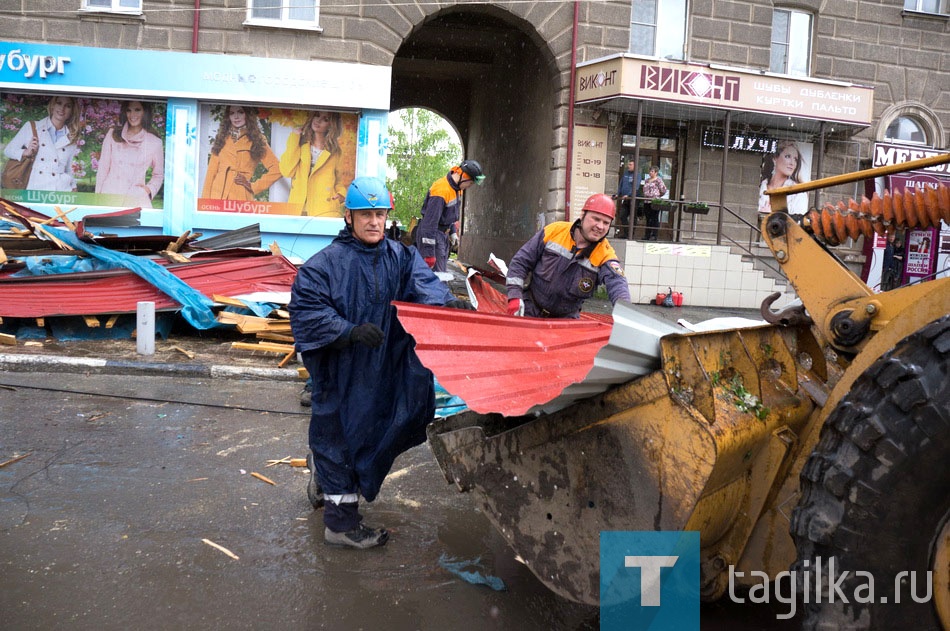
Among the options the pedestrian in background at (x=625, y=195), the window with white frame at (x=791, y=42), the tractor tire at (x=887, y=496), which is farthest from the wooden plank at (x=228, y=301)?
the window with white frame at (x=791, y=42)

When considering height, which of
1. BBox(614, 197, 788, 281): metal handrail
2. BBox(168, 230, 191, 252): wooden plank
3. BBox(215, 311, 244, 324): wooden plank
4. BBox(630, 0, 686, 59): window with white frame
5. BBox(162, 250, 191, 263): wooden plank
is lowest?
BBox(215, 311, 244, 324): wooden plank

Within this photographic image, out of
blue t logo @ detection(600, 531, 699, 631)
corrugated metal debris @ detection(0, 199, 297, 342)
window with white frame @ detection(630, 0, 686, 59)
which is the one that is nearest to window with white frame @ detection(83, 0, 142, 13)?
corrugated metal debris @ detection(0, 199, 297, 342)

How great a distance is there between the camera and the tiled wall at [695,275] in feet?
53.3

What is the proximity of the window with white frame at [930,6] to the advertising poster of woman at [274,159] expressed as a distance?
12780mm

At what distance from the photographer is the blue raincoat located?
12.8 ft

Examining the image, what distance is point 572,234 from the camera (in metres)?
5.90

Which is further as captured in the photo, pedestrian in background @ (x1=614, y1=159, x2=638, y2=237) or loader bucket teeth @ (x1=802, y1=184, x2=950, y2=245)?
pedestrian in background @ (x1=614, y1=159, x2=638, y2=237)

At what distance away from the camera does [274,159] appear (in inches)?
619

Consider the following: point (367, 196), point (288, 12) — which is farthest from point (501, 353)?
point (288, 12)

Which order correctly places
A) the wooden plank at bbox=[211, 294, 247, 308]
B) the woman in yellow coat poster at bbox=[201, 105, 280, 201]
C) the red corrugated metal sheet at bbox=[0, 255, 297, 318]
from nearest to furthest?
1. the red corrugated metal sheet at bbox=[0, 255, 297, 318]
2. the wooden plank at bbox=[211, 294, 247, 308]
3. the woman in yellow coat poster at bbox=[201, 105, 280, 201]

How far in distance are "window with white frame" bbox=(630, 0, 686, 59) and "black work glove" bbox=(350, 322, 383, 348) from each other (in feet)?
48.8

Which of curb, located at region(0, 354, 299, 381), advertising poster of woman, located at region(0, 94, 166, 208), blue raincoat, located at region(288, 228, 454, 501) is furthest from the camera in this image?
advertising poster of woman, located at region(0, 94, 166, 208)

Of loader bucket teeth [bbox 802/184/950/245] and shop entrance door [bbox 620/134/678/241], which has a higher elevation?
shop entrance door [bbox 620/134/678/241]

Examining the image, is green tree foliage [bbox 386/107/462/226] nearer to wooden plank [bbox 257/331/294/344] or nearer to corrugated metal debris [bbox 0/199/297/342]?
corrugated metal debris [bbox 0/199/297/342]
